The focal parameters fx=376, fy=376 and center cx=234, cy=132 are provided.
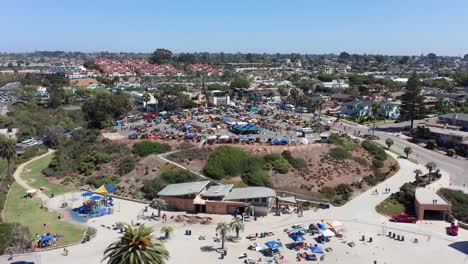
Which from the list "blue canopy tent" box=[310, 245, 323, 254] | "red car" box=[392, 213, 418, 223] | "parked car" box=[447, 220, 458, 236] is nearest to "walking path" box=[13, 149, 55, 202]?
"blue canopy tent" box=[310, 245, 323, 254]

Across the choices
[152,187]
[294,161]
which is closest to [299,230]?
[294,161]

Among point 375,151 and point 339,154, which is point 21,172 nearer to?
point 339,154

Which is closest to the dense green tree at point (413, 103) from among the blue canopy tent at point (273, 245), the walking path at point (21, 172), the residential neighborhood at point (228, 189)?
the residential neighborhood at point (228, 189)

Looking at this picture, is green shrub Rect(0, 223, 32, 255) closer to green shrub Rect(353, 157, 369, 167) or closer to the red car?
the red car

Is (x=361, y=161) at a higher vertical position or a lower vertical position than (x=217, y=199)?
higher

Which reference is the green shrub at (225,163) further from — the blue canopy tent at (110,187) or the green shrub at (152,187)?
the blue canopy tent at (110,187)

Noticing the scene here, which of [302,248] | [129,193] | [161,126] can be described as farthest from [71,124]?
[302,248]
